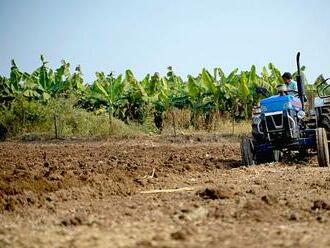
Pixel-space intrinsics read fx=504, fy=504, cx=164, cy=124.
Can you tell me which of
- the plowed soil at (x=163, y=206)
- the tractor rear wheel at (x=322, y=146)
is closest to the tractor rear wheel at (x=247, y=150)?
the plowed soil at (x=163, y=206)

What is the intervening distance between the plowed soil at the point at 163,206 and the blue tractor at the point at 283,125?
0.45m

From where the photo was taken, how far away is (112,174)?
8117 millimetres

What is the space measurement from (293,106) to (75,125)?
13796mm

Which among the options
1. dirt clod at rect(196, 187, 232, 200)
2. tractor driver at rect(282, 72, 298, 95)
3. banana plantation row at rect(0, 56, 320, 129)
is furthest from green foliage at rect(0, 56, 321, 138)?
dirt clod at rect(196, 187, 232, 200)

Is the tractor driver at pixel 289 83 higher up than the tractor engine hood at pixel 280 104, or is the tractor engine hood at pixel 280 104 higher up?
the tractor driver at pixel 289 83

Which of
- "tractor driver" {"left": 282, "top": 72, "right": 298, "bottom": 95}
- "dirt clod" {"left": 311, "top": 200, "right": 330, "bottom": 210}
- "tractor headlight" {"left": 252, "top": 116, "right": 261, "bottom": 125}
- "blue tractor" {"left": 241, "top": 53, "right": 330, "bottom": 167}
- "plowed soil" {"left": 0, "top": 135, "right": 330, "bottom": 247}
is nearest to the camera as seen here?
"plowed soil" {"left": 0, "top": 135, "right": 330, "bottom": 247}

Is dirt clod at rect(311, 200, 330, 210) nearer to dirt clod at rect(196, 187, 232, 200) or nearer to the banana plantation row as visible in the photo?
dirt clod at rect(196, 187, 232, 200)

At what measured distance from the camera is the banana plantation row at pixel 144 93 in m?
22.2

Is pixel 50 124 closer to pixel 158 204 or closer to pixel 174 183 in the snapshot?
pixel 174 183

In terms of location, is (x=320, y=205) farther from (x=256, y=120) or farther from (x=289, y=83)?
(x=289, y=83)

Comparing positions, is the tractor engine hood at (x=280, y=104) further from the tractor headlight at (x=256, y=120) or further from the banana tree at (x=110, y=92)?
the banana tree at (x=110, y=92)

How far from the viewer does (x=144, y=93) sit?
2286cm

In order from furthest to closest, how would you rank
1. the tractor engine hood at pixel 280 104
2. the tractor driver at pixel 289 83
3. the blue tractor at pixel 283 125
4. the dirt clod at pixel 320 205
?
the tractor driver at pixel 289 83 → the tractor engine hood at pixel 280 104 → the blue tractor at pixel 283 125 → the dirt clod at pixel 320 205

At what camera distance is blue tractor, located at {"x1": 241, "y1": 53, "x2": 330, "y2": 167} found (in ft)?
31.1
